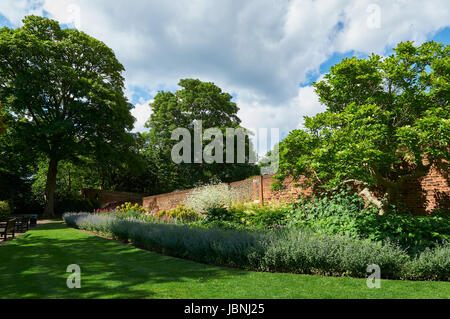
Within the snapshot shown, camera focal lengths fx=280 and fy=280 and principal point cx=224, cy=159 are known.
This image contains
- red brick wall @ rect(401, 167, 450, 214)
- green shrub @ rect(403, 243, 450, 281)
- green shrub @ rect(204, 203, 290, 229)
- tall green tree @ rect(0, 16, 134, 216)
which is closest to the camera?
green shrub @ rect(403, 243, 450, 281)

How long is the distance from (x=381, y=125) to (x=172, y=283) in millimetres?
5195

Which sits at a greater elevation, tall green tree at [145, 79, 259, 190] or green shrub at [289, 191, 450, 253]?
tall green tree at [145, 79, 259, 190]

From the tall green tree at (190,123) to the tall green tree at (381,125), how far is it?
19.1m

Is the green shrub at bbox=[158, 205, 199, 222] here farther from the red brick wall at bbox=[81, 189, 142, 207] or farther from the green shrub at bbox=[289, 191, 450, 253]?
the red brick wall at bbox=[81, 189, 142, 207]

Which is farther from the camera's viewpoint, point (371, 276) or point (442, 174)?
point (442, 174)

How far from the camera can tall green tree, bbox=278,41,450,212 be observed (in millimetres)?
5770

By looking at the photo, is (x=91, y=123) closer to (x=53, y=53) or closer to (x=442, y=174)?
(x=53, y=53)

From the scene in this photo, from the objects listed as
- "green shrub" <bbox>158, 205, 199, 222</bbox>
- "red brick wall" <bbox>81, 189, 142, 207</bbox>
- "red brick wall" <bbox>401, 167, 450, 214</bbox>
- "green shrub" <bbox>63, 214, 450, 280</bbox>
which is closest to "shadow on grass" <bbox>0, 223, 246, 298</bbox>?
"green shrub" <bbox>63, 214, 450, 280</bbox>

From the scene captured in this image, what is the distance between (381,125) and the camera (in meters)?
6.00

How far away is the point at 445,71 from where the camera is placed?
6.35 metres

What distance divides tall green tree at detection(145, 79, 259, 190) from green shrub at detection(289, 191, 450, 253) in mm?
18918

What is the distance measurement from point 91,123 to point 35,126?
350 centimetres

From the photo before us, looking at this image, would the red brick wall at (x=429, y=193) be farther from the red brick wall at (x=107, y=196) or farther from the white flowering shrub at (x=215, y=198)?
the red brick wall at (x=107, y=196)
